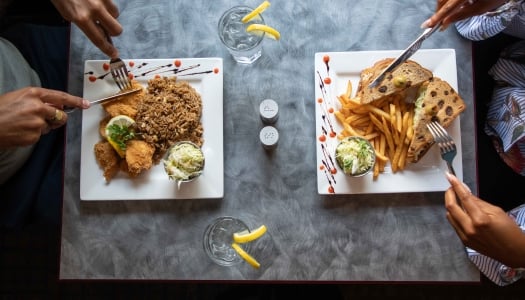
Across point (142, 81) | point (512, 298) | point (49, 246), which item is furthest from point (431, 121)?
point (49, 246)

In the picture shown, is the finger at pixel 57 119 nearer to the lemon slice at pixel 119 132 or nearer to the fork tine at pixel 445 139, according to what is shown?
the lemon slice at pixel 119 132

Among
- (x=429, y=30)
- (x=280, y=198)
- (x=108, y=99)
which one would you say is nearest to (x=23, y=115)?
(x=108, y=99)

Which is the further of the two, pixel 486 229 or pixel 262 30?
pixel 262 30

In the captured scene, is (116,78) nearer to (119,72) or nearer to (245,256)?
(119,72)

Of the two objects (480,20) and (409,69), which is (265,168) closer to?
(409,69)

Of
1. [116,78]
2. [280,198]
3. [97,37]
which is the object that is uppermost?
[97,37]

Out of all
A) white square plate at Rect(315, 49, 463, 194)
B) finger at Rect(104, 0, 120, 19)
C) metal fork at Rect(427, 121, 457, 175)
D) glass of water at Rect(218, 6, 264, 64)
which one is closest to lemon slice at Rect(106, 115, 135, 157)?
finger at Rect(104, 0, 120, 19)
